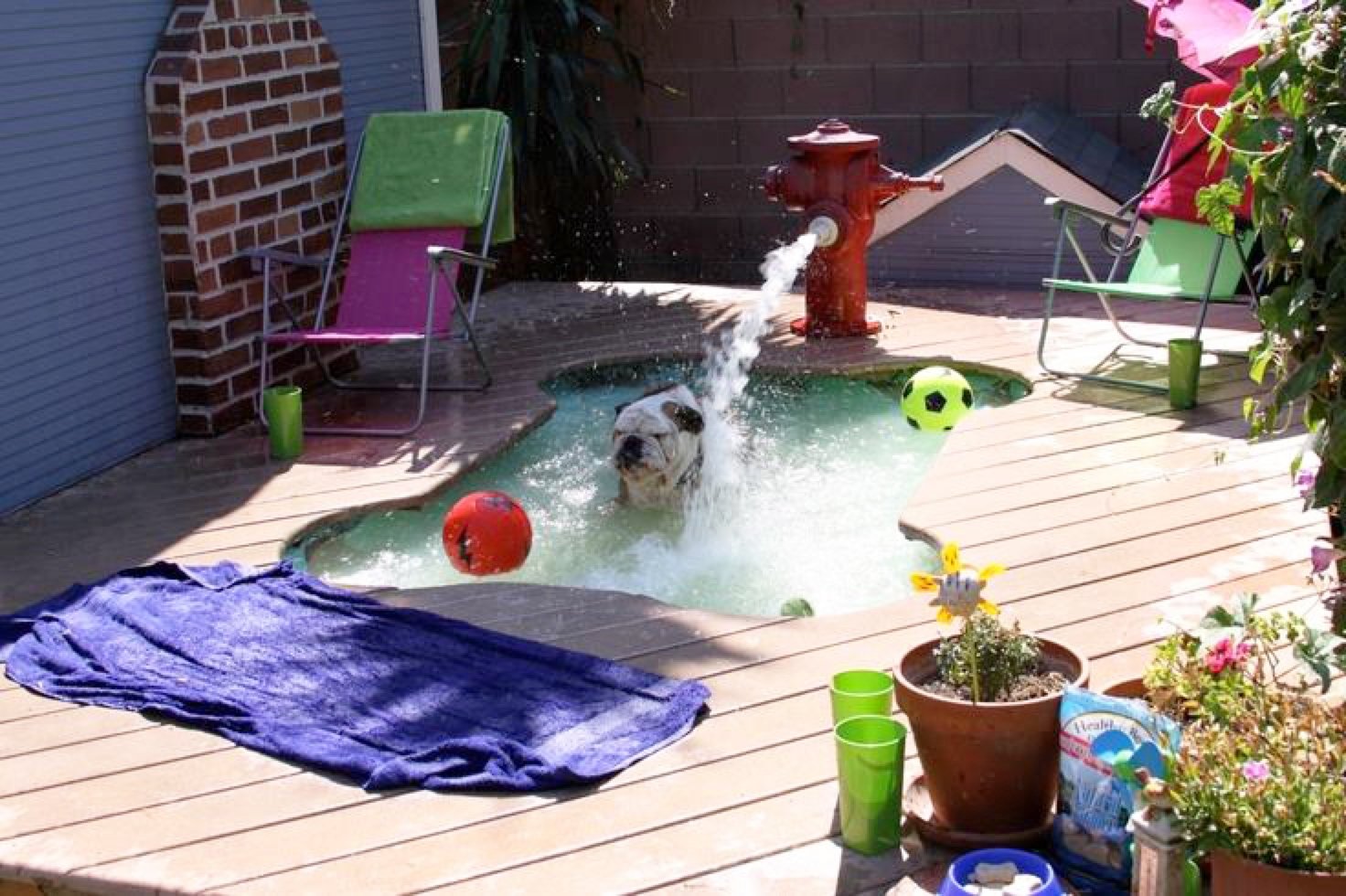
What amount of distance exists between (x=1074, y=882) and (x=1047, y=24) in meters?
5.55

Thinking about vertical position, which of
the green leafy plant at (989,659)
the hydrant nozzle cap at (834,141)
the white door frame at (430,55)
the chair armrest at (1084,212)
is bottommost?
the green leafy plant at (989,659)

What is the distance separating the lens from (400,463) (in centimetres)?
504

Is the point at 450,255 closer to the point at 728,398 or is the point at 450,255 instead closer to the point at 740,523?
the point at 728,398

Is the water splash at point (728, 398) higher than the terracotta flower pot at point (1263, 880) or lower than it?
lower

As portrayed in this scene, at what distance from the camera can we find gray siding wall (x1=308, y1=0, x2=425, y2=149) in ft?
21.5

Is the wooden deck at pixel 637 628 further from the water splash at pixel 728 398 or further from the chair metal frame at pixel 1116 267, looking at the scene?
the water splash at pixel 728 398

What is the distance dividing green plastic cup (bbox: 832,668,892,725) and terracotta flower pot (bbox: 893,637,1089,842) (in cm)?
13

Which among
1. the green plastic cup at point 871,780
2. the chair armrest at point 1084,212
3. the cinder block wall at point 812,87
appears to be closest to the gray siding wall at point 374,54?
the cinder block wall at point 812,87

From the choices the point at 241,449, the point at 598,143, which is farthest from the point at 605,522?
the point at 598,143

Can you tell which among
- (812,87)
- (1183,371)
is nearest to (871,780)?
(1183,371)

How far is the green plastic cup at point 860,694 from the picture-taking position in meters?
2.93

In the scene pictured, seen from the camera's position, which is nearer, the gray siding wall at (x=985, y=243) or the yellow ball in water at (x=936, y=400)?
the yellow ball in water at (x=936, y=400)

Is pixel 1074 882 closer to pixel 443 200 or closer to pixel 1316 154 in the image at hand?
pixel 1316 154

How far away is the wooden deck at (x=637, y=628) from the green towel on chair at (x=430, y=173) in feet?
1.99
